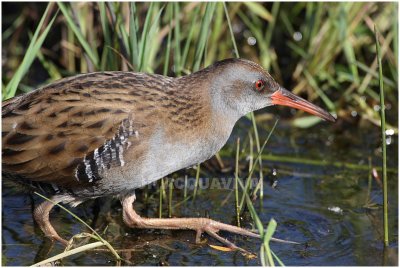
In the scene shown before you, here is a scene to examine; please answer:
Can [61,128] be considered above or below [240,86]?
below

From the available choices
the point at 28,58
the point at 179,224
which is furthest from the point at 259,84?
the point at 28,58

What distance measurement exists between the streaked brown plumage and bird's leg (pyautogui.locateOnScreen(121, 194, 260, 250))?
0.03 metres

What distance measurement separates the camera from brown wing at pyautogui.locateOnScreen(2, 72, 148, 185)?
11.9 ft

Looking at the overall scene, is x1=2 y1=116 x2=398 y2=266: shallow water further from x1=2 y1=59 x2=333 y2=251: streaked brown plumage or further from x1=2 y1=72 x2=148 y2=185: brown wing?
x1=2 y1=72 x2=148 y2=185: brown wing

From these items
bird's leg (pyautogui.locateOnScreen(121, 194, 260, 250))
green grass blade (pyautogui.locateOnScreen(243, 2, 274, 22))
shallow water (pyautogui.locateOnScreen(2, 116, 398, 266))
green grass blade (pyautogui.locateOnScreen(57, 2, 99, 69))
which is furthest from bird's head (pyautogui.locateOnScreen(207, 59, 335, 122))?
green grass blade (pyautogui.locateOnScreen(243, 2, 274, 22))

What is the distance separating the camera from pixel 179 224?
3.94 metres

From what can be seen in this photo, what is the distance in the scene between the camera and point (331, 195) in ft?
14.7

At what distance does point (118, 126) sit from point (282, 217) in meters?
1.12

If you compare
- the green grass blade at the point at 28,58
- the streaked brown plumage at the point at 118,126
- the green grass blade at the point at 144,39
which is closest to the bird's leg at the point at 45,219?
the streaked brown plumage at the point at 118,126

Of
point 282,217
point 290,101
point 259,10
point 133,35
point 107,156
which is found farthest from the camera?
point 259,10

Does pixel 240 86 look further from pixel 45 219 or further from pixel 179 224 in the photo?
pixel 45 219

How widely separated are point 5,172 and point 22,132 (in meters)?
0.22

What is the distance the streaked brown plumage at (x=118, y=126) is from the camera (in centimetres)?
360

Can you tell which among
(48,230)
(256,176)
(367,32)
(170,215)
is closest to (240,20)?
(367,32)
